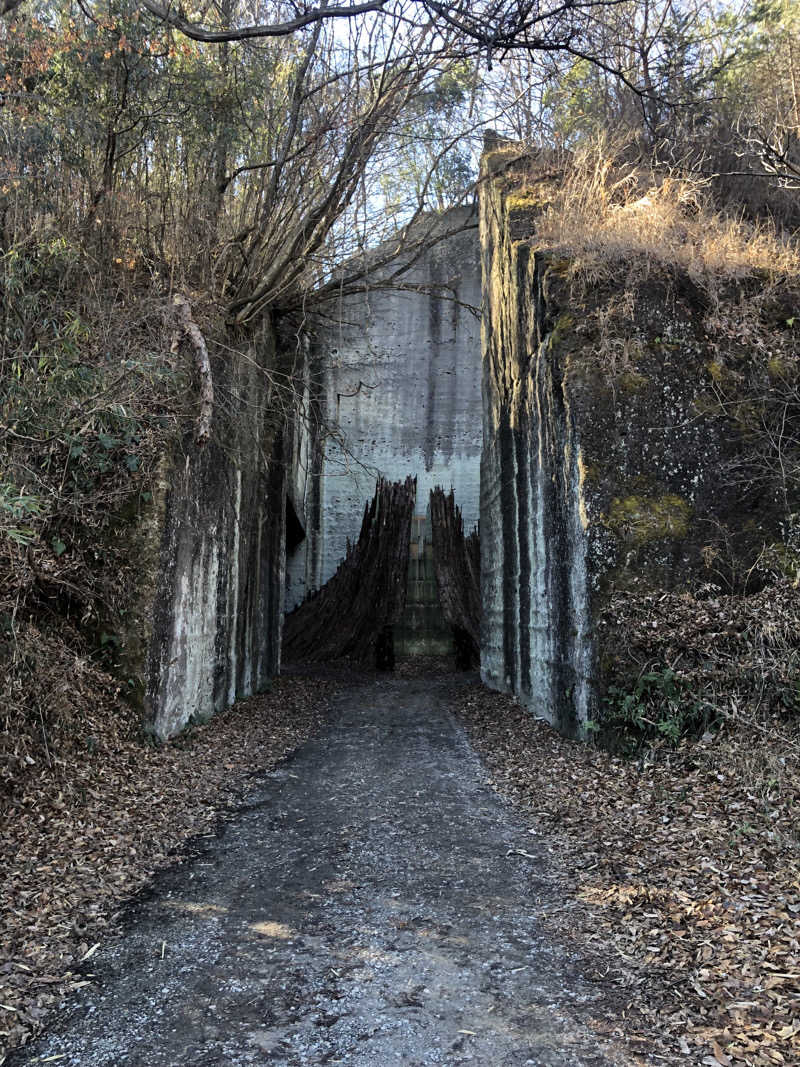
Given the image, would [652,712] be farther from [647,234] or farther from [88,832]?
[647,234]

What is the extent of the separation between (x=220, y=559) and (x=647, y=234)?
5.41m

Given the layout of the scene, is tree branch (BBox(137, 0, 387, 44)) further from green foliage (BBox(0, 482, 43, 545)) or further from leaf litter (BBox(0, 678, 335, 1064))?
leaf litter (BBox(0, 678, 335, 1064))

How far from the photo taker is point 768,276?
7297 millimetres

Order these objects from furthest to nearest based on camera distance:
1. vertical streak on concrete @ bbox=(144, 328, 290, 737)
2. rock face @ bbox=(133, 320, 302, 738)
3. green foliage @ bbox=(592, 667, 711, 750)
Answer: vertical streak on concrete @ bbox=(144, 328, 290, 737), rock face @ bbox=(133, 320, 302, 738), green foliage @ bbox=(592, 667, 711, 750)

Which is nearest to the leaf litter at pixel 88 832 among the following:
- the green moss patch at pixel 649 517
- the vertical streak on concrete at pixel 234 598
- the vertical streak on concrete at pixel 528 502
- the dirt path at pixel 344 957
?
the dirt path at pixel 344 957

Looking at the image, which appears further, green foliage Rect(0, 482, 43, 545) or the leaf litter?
green foliage Rect(0, 482, 43, 545)

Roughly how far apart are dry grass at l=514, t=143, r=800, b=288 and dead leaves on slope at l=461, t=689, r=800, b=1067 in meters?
4.33

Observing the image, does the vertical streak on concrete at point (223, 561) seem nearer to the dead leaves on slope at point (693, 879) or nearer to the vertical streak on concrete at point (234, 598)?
the vertical streak on concrete at point (234, 598)

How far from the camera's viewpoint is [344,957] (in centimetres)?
329

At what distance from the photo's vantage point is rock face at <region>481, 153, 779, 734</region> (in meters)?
6.55

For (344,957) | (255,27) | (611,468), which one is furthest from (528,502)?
(344,957)

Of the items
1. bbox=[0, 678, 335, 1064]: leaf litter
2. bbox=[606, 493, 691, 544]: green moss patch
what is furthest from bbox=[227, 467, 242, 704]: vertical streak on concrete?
bbox=[606, 493, 691, 544]: green moss patch

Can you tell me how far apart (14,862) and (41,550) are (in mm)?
2421

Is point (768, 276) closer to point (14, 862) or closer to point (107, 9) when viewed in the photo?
point (107, 9)
